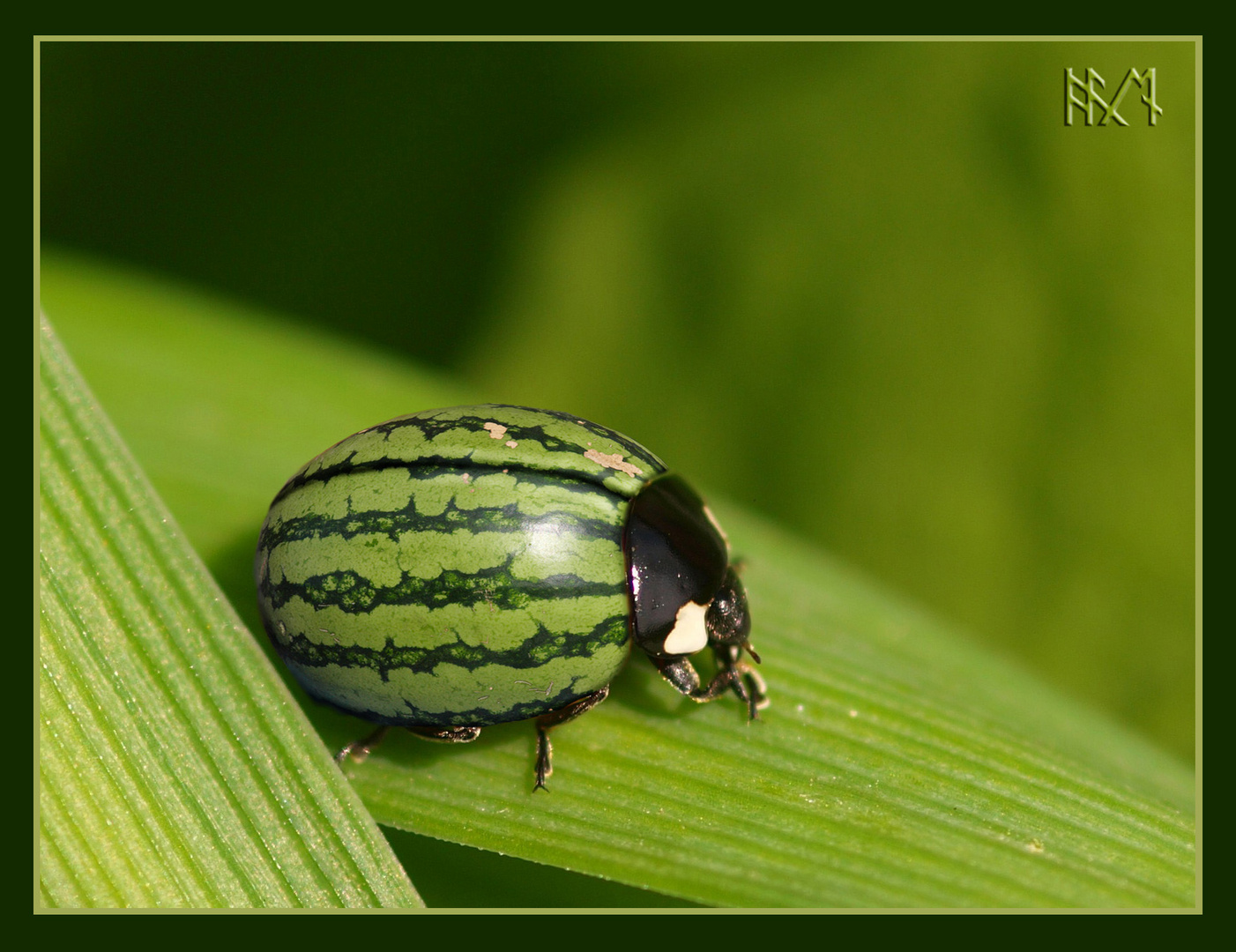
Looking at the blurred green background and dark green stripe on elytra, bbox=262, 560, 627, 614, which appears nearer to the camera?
dark green stripe on elytra, bbox=262, 560, 627, 614

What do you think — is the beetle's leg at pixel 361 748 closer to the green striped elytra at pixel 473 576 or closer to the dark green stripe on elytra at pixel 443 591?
the green striped elytra at pixel 473 576

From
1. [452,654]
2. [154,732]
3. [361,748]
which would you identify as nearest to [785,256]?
[452,654]

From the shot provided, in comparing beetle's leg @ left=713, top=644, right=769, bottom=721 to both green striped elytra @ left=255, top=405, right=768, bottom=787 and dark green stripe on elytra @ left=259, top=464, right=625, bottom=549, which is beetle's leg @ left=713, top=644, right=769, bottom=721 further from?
dark green stripe on elytra @ left=259, top=464, right=625, bottom=549

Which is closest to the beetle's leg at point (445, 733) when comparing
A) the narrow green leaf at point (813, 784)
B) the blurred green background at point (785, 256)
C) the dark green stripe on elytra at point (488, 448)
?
the narrow green leaf at point (813, 784)

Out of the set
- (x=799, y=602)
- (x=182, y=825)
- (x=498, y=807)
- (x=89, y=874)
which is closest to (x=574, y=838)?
(x=498, y=807)

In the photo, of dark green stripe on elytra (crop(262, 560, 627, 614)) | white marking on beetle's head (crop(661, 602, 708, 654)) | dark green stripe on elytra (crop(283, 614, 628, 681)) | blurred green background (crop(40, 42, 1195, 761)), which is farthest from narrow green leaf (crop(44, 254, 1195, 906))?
blurred green background (crop(40, 42, 1195, 761))

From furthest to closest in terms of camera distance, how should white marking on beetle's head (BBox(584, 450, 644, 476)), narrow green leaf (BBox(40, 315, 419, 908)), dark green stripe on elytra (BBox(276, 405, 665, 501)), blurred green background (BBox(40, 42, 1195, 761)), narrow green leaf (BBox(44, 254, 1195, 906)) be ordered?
blurred green background (BBox(40, 42, 1195, 761))
white marking on beetle's head (BBox(584, 450, 644, 476))
dark green stripe on elytra (BBox(276, 405, 665, 501))
narrow green leaf (BBox(44, 254, 1195, 906))
narrow green leaf (BBox(40, 315, 419, 908))
